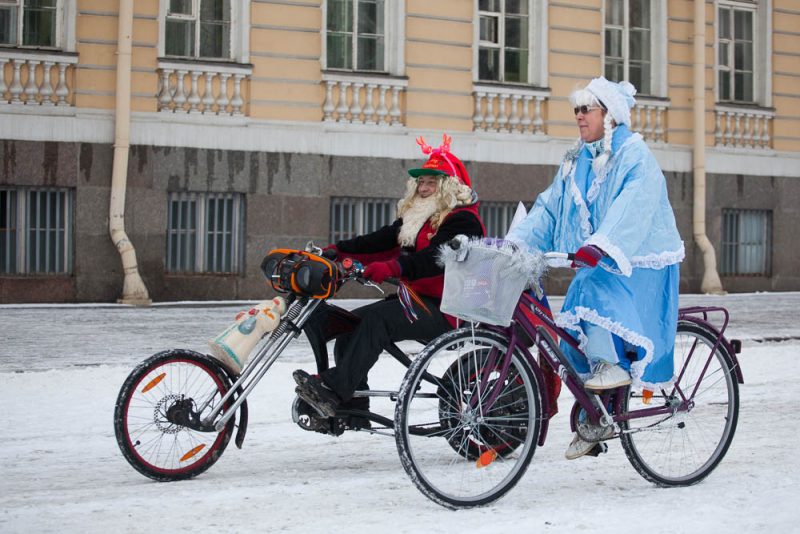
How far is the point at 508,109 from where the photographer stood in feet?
58.9

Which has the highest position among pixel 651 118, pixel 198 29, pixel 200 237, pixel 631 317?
pixel 198 29

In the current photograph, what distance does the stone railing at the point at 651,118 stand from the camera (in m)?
19.3

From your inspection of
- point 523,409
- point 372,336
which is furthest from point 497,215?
point 523,409

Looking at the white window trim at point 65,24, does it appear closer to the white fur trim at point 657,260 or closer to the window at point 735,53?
the window at point 735,53

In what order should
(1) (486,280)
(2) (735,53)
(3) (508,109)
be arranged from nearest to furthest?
(1) (486,280)
(3) (508,109)
(2) (735,53)

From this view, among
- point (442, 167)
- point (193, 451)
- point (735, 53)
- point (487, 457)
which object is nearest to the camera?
point (487, 457)

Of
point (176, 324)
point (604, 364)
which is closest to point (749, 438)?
point (604, 364)

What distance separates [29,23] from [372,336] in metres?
11.1

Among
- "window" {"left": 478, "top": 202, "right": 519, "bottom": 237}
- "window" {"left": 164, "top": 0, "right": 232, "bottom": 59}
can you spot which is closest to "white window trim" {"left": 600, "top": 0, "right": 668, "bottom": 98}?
"window" {"left": 478, "top": 202, "right": 519, "bottom": 237}

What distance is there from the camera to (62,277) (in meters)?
15.2

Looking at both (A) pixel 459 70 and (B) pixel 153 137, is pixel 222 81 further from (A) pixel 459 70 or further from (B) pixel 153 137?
(A) pixel 459 70

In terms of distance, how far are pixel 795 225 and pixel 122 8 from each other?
37.6 feet

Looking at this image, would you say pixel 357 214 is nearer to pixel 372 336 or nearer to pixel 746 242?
pixel 746 242

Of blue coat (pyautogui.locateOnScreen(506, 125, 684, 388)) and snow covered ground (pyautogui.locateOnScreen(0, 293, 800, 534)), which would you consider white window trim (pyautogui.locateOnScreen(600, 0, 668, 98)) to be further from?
blue coat (pyautogui.locateOnScreen(506, 125, 684, 388))
